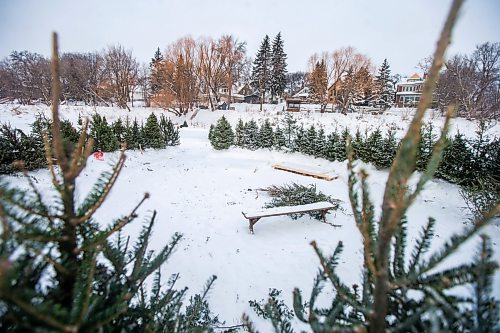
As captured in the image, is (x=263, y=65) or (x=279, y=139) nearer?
(x=279, y=139)

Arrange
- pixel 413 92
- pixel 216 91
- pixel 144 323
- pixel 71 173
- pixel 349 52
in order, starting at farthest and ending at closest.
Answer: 1. pixel 413 92
2. pixel 216 91
3. pixel 349 52
4. pixel 144 323
5. pixel 71 173

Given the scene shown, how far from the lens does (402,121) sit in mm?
18719

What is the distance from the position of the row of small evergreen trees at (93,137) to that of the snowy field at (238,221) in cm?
54

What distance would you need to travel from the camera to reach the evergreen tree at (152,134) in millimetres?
13695

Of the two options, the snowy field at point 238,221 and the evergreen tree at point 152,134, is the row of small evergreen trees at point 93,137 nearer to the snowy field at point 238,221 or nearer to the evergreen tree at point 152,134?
→ the evergreen tree at point 152,134

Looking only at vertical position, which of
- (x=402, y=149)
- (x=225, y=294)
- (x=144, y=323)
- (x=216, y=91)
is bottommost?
(x=225, y=294)

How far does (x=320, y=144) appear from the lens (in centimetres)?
1234

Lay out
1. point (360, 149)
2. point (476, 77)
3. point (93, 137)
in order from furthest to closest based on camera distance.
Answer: point (476, 77), point (360, 149), point (93, 137)

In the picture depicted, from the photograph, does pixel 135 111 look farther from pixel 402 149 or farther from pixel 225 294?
pixel 402 149

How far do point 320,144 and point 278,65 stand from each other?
27.2 m

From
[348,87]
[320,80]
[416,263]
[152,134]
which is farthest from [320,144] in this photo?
[348,87]

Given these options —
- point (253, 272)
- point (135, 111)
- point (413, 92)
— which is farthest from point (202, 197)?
point (413, 92)

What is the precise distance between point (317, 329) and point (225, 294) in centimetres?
362

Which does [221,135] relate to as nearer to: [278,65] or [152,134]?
[152,134]
